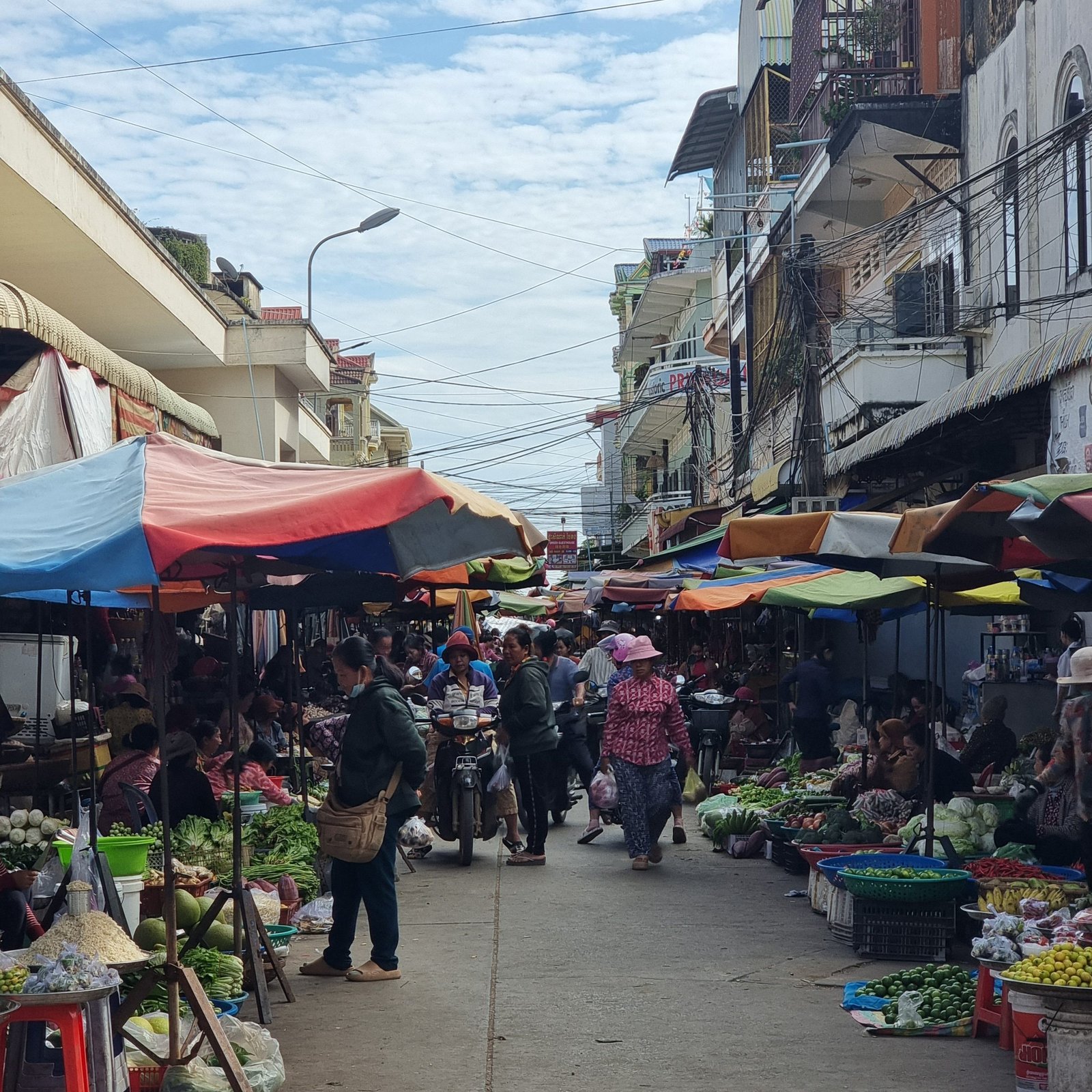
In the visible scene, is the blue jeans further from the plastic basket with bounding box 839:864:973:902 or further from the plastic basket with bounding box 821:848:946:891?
the plastic basket with bounding box 821:848:946:891

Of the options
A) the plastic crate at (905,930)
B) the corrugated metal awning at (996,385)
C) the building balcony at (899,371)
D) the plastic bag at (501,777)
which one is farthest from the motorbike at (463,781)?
the building balcony at (899,371)

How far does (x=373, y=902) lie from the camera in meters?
7.23

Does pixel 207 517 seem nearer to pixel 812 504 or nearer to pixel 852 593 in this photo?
pixel 852 593

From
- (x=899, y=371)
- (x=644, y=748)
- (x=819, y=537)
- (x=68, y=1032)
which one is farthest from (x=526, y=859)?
(x=899, y=371)

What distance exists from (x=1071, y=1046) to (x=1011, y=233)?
40.4 feet

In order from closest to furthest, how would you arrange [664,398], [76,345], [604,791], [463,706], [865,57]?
[76,345] → [463,706] → [604,791] → [865,57] → [664,398]

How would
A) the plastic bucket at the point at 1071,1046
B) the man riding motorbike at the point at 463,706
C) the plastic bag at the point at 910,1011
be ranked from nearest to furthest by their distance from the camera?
1. the plastic bucket at the point at 1071,1046
2. the plastic bag at the point at 910,1011
3. the man riding motorbike at the point at 463,706

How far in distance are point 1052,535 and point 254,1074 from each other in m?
3.97

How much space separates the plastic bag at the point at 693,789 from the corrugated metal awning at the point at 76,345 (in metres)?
6.81

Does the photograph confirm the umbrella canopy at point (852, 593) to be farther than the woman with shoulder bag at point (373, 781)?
Yes

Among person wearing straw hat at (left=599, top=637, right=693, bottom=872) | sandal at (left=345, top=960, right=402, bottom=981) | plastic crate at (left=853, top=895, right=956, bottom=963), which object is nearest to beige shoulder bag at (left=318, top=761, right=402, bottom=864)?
sandal at (left=345, top=960, right=402, bottom=981)

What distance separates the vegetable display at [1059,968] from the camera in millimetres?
5195

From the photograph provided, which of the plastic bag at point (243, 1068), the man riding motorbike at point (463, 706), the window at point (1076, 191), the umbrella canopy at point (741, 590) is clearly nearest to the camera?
the plastic bag at point (243, 1068)

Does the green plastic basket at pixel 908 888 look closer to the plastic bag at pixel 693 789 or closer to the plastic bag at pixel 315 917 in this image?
the plastic bag at pixel 315 917
